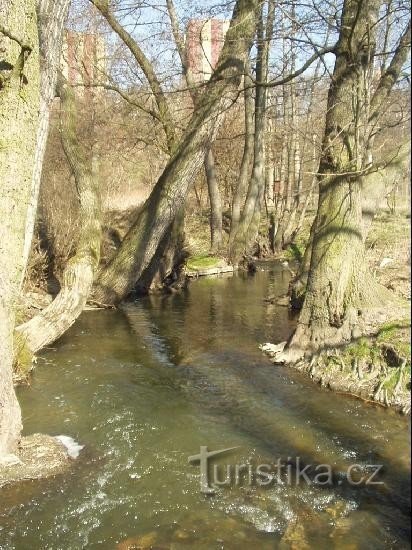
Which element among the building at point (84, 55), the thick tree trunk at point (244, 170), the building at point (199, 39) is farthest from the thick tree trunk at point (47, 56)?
the thick tree trunk at point (244, 170)

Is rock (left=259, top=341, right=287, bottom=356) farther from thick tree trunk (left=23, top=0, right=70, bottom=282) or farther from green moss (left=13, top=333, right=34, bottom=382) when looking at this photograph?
thick tree trunk (left=23, top=0, right=70, bottom=282)

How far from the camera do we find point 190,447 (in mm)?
5539

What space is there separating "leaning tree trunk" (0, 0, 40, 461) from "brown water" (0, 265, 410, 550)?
99 cm

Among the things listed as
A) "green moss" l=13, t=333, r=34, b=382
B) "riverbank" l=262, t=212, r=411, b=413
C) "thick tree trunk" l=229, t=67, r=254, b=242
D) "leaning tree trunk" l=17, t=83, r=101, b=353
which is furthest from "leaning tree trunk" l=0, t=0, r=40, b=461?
"thick tree trunk" l=229, t=67, r=254, b=242

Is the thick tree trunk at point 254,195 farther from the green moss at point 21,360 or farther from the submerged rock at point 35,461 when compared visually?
the submerged rock at point 35,461

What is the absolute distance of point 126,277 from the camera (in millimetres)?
11336

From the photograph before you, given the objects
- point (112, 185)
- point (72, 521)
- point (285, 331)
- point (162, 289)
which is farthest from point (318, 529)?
point (112, 185)

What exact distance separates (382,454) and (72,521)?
3027 mm

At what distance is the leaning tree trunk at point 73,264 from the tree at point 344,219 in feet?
13.0

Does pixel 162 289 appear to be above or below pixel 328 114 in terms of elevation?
below

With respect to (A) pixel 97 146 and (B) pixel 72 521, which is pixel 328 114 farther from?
(A) pixel 97 146

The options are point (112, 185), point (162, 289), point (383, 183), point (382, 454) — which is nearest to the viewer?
point (382, 454)

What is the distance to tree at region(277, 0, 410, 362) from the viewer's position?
23.5ft

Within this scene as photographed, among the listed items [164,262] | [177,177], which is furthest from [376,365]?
[164,262]
